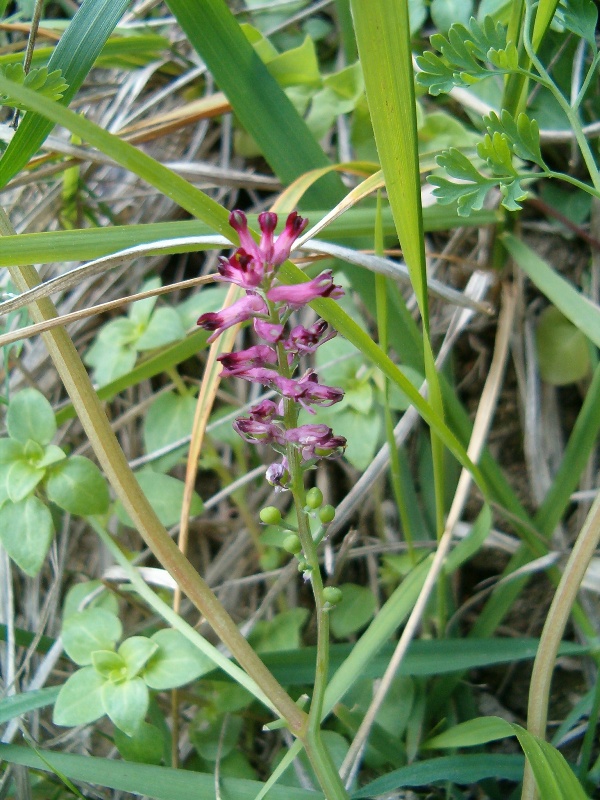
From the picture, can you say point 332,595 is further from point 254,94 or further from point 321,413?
point 254,94

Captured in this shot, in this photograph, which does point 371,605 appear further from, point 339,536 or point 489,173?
point 489,173

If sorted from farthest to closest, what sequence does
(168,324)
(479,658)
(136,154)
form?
1. (168,324)
2. (479,658)
3. (136,154)

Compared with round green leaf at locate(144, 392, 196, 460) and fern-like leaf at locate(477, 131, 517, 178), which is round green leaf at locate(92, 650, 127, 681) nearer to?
round green leaf at locate(144, 392, 196, 460)

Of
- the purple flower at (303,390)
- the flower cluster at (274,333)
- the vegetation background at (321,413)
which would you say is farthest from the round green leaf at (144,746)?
the purple flower at (303,390)

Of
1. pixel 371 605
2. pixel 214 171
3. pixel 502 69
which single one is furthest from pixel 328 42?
pixel 371 605

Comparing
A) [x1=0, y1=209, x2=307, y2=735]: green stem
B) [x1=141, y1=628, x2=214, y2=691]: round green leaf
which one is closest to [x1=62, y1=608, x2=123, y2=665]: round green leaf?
[x1=141, y1=628, x2=214, y2=691]: round green leaf

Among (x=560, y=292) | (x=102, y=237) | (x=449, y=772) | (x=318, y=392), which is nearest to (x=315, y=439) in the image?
(x=318, y=392)

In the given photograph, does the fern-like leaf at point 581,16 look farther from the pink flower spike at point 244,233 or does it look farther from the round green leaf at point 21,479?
the round green leaf at point 21,479
